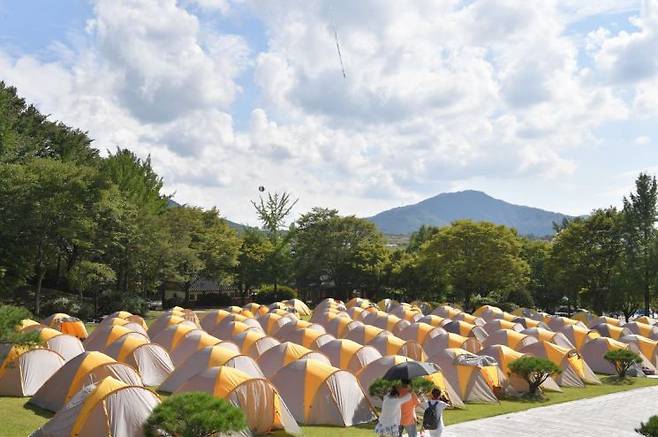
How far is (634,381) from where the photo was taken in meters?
21.5

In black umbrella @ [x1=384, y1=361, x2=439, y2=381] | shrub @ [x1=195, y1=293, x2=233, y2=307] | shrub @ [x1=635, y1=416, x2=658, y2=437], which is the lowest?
shrub @ [x1=635, y1=416, x2=658, y2=437]

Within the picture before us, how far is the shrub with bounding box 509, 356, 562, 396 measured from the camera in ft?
57.2

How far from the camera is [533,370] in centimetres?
1748

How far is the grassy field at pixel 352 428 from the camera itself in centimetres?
1255

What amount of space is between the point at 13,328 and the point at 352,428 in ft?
24.5

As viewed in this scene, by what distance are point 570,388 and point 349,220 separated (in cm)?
3807

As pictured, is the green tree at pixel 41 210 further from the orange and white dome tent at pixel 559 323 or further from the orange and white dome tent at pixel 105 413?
the orange and white dome tent at pixel 559 323

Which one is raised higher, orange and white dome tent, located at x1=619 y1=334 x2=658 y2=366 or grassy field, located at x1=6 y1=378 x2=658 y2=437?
orange and white dome tent, located at x1=619 y1=334 x2=658 y2=366

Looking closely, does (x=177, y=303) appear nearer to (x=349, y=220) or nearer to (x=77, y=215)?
(x=349, y=220)

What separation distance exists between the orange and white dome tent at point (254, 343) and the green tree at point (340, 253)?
32032mm

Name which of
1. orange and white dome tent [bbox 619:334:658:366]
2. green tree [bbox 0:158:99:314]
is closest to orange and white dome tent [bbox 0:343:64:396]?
green tree [bbox 0:158:99:314]

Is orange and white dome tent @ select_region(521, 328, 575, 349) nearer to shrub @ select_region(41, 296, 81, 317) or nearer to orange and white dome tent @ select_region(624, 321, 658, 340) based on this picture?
orange and white dome tent @ select_region(624, 321, 658, 340)

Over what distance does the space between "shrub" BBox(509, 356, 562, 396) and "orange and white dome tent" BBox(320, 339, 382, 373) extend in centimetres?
426

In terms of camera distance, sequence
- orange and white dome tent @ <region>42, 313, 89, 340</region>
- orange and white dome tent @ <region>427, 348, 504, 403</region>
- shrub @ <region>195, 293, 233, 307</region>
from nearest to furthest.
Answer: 1. orange and white dome tent @ <region>427, 348, 504, 403</region>
2. orange and white dome tent @ <region>42, 313, 89, 340</region>
3. shrub @ <region>195, 293, 233, 307</region>
